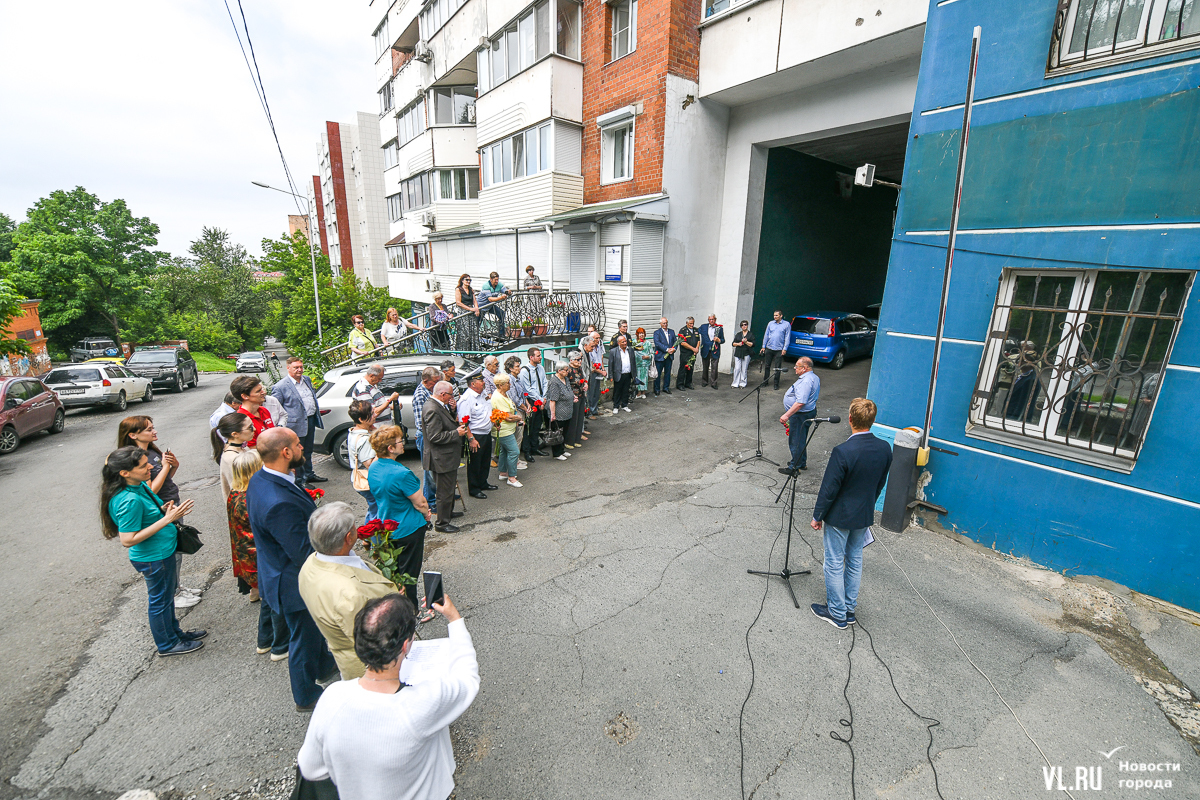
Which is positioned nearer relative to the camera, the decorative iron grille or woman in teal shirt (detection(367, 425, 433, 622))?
woman in teal shirt (detection(367, 425, 433, 622))

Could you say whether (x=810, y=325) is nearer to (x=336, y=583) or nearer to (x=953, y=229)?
(x=953, y=229)

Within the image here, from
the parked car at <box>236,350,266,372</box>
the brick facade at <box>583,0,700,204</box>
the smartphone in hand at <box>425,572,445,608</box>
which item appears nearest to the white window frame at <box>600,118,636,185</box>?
the brick facade at <box>583,0,700,204</box>

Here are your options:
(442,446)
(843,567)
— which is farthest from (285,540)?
(843,567)

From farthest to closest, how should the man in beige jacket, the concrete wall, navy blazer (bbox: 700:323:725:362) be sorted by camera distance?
the concrete wall
navy blazer (bbox: 700:323:725:362)
the man in beige jacket

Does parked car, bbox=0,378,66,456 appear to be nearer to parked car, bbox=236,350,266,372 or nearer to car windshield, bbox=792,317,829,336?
car windshield, bbox=792,317,829,336

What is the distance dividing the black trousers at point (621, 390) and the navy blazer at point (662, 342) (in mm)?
1187

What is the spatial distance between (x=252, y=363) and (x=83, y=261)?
10644 mm

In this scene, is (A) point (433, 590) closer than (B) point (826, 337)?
Yes

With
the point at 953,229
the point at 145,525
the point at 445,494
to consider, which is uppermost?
the point at 953,229

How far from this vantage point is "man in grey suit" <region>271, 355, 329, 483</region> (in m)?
6.82

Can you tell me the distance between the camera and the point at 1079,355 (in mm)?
4727

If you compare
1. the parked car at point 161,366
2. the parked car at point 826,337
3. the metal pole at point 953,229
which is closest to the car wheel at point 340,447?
the metal pole at point 953,229

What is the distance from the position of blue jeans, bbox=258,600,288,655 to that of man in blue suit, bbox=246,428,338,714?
69 centimetres

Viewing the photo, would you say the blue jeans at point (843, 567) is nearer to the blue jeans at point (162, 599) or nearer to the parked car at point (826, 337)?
the blue jeans at point (162, 599)
